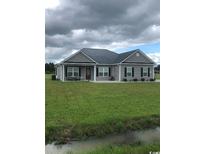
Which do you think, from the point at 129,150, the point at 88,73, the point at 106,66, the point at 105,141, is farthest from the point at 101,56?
the point at 129,150

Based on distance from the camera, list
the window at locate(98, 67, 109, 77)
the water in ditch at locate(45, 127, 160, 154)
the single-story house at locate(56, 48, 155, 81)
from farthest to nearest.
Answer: the window at locate(98, 67, 109, 77), the single-story house at locate(56, 48, 155, 81), the water in ditch at locate(45, 127, 160, 154)

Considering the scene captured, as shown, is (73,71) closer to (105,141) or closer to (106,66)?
(106,66)

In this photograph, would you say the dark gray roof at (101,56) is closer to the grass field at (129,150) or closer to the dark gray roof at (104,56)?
the dark gray roof at (104,56)

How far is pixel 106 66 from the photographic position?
1188 centimetres

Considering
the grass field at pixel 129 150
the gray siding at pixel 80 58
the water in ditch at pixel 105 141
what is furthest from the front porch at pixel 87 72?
the grass field at pixel 129 150

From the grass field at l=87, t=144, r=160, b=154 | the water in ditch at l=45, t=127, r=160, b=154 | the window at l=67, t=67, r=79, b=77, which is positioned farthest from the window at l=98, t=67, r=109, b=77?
the grass field at l=87, t=144, r=160, b=154

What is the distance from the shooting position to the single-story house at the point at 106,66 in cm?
1113

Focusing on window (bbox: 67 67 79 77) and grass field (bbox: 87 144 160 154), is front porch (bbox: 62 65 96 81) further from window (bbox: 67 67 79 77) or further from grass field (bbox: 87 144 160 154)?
grass field (bbox: 87 144 160 154)

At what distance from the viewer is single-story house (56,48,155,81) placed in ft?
36.5

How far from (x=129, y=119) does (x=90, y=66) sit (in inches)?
360
